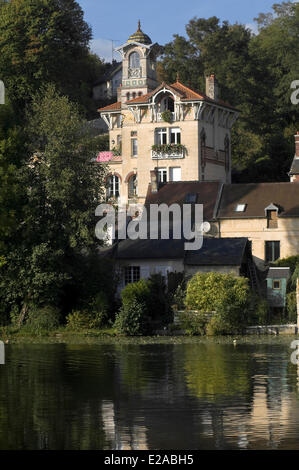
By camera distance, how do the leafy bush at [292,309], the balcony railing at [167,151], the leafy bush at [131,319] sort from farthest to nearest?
the balcony railing at [167,151]
the leafy bush at [292,309]
the leafy bush at [131,319]

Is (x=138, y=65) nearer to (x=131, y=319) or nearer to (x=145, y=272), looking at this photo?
(x=145, y=272)

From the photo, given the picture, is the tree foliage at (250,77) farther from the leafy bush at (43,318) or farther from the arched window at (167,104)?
the leafy bush at (43,318)

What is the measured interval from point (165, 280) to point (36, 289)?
8370mm

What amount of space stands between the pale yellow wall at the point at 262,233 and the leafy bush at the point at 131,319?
15554 millimetres

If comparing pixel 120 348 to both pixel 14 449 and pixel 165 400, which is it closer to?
pixel 165 400

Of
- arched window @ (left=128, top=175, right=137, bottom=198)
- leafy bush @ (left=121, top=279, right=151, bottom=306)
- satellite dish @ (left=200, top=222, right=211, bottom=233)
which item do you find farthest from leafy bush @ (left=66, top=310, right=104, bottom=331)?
arched window @ (left=128, top=175, right=137, bottom=198)

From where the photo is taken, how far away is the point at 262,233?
201 ft

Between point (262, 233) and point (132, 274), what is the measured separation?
10.5 meters

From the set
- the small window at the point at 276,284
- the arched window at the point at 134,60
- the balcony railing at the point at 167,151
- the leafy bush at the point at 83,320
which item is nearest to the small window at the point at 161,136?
the balcony railing at the point at 167,151

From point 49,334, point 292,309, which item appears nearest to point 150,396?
point 49,334

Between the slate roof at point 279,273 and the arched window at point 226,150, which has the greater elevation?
the arched window at point 226,150

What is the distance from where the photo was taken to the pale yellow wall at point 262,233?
6031 cm

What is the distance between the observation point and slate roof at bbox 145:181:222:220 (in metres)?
63.6

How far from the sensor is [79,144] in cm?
5016
